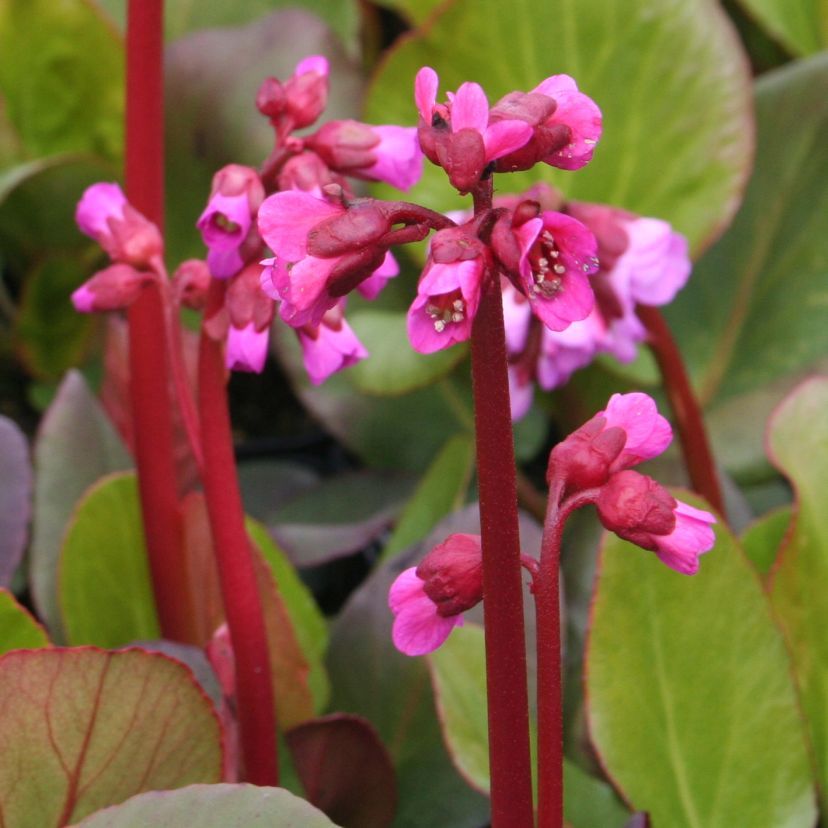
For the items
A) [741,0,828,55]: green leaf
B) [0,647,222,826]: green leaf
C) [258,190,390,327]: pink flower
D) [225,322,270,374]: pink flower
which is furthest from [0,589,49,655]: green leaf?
[741,0,828,55]: green leaf

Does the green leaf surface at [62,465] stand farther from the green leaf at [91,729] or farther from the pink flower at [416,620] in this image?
the pink flower at [416,620]

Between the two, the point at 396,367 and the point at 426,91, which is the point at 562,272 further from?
the point at 396,367

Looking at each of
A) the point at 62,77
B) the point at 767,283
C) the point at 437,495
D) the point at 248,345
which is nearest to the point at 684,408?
the point at 437,495

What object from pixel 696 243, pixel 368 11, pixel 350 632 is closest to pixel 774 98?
pixel 696 243

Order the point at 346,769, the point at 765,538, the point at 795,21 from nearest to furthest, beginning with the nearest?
the point at 346,769, the point at 765,538, the point at 795,21

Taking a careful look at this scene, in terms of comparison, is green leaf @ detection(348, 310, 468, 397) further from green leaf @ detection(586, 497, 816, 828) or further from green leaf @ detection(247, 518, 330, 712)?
green leaf @ detection(586, 497, 816, 828)

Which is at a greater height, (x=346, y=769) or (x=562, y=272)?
(x=562, y=272)
